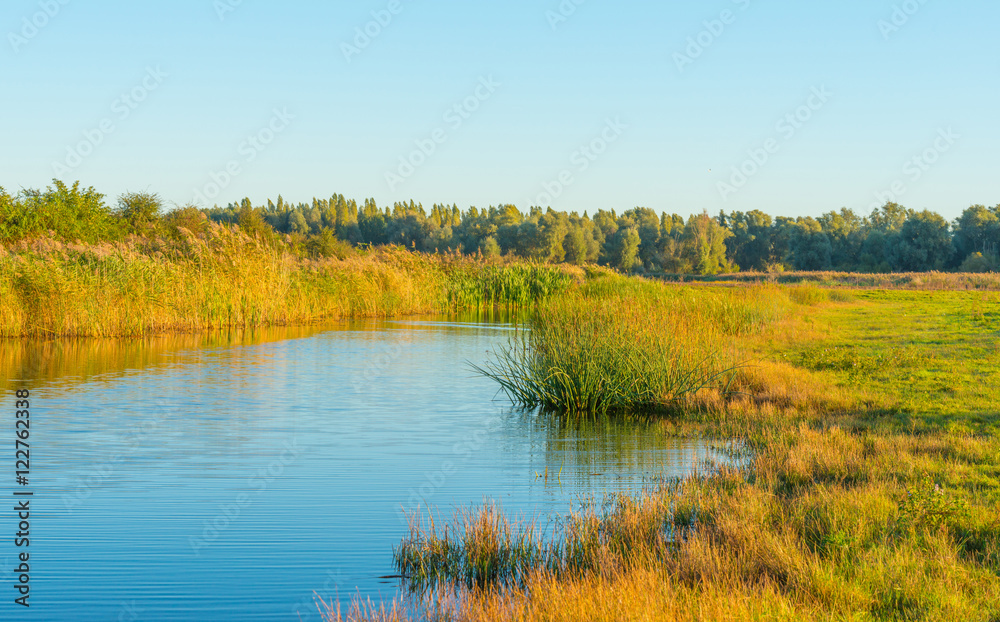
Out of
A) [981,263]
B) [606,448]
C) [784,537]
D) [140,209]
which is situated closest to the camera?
[784,537]

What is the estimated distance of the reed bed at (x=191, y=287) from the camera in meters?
18.1

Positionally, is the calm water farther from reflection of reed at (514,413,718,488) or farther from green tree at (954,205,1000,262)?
green tree at (954,205,1000,262)

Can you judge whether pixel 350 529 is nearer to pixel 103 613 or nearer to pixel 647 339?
pixel 103 613

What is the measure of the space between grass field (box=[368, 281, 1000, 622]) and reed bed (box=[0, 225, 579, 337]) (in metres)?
14.7

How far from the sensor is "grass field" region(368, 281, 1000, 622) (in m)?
3.99

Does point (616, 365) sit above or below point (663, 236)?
below

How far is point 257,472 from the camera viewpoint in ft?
25.0

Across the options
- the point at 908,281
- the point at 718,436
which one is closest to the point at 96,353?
the point at 718,436

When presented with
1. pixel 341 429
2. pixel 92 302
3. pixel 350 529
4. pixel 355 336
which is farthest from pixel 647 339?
pixel 92 302

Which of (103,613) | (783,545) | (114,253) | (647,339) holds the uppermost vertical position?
(114,253)

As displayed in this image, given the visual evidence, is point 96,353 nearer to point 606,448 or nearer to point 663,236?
point 606,448

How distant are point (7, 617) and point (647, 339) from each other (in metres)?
8.55

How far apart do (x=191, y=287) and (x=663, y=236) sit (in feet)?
323

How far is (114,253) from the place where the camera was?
19688 millimetres
